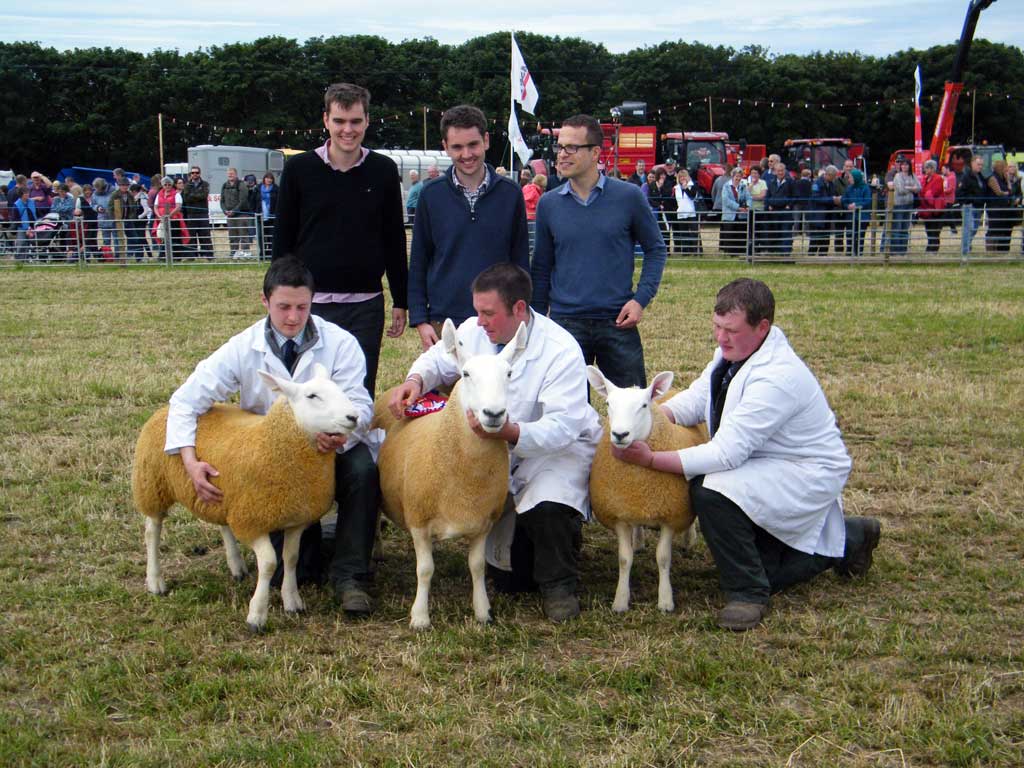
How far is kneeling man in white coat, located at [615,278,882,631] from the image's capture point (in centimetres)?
417

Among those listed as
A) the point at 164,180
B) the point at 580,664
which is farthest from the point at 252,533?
the point at 164,180

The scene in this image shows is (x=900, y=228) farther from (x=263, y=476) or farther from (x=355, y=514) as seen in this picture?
(x=263, y=476)

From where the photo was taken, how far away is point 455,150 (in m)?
4.98

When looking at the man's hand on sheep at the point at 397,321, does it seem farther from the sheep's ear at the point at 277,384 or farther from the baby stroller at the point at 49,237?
the baby stroller at the point at 49,237

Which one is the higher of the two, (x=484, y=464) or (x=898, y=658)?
(x=484, y=464)

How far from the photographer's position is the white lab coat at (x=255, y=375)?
169 inches

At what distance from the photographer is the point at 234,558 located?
4668mm

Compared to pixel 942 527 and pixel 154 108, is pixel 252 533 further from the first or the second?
pixel 154 108

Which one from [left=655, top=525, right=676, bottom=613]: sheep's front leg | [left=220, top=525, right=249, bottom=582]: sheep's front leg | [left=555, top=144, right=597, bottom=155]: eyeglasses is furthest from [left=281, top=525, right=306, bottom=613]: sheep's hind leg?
[left=555, top=144, right=597, bottom=155]: eyeglasses

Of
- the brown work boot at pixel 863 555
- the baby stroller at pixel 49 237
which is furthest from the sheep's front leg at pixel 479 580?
the baby stroller at pixel 49 237

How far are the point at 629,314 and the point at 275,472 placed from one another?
190cm

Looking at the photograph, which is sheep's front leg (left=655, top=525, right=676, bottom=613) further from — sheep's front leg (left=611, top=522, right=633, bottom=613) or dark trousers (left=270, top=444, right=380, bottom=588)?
dark trousers (left=270, top=444, right=380, bottom=588)

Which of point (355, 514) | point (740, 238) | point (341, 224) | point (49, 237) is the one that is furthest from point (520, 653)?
point (49, 237)

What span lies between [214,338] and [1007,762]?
9.29m
